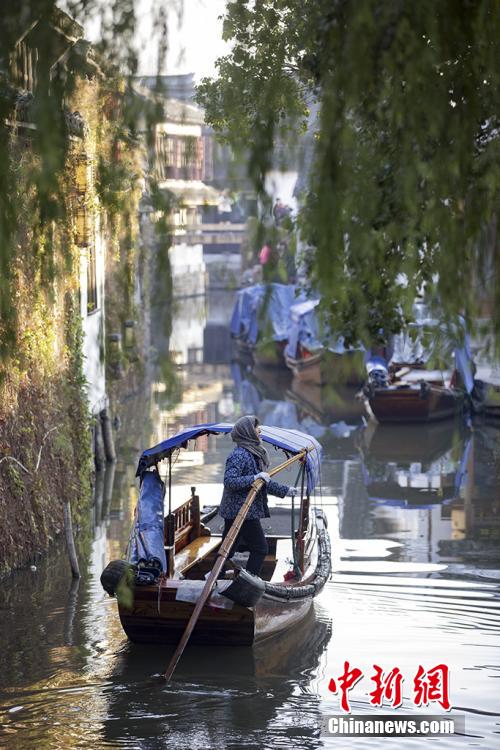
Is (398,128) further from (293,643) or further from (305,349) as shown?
(305,349)

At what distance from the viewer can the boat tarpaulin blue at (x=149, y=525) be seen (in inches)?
476

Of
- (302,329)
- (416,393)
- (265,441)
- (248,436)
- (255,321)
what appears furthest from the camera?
(255,321)

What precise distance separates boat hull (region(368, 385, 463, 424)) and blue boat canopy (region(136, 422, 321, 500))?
15.2m

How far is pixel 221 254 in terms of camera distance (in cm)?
8638

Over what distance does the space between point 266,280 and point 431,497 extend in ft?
51.7

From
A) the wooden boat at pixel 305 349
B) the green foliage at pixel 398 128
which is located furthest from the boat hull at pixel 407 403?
the green foliage at pixel 398 128

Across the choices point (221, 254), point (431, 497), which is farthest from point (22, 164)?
point (221, 254)

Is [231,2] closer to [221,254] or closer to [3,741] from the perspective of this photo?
[3,741]

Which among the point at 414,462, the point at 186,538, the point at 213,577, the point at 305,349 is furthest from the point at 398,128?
the point at 305,349

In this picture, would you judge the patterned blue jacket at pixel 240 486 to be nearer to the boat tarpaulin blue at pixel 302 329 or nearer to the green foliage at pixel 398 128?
the green foliage at pixel 398 128

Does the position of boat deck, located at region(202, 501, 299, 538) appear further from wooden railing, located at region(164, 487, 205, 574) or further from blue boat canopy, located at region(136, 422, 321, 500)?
blue boat canopy, located at region(136, 422, 321, 500)

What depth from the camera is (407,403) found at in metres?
30.0

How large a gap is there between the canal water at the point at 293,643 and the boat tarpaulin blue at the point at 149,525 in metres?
0.88

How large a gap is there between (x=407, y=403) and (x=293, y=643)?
58.0ft
